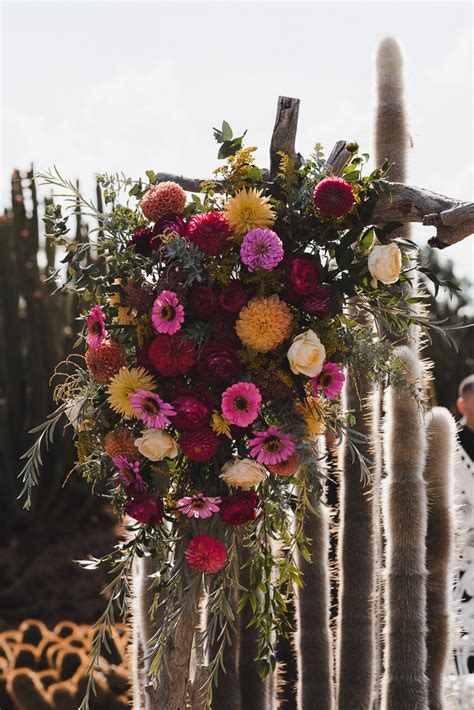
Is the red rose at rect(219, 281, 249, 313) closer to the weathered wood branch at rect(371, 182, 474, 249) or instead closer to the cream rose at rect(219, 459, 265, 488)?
the cream rose at rect(219, 459, 265, 488)

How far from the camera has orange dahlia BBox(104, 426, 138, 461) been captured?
240 centimetres

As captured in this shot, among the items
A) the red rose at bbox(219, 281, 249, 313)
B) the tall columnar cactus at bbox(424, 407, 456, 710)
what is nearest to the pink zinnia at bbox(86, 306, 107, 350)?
the red rose at bbox(219, 281, 249, 313)

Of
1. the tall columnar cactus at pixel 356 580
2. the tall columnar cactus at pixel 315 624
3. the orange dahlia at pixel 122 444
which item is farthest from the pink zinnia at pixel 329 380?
the tall columnar cactus at pixel 315 624

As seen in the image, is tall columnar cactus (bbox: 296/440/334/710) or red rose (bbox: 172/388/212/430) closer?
red rose (bbox: 172/388/212/430)

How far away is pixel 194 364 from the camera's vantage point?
2367 millimetres

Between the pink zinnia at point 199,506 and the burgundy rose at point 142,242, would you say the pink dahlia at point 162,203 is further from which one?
the pink zinnia at point 199,506

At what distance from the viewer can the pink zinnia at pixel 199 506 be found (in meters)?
2.35

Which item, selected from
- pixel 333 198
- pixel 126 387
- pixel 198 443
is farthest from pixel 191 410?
pixel 333 198

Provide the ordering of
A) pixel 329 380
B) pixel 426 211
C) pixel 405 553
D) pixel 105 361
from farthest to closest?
pixel 405 553 < pixel 426 211 < pixel 105 361 < pixel 329 380

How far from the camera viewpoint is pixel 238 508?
232 centimetres

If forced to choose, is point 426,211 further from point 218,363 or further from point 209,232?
point 218,363

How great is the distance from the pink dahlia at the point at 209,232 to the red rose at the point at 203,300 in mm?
95

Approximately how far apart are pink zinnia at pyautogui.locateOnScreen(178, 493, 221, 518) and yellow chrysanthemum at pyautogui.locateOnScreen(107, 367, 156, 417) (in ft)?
0.88

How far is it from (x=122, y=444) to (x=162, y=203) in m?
0.66
